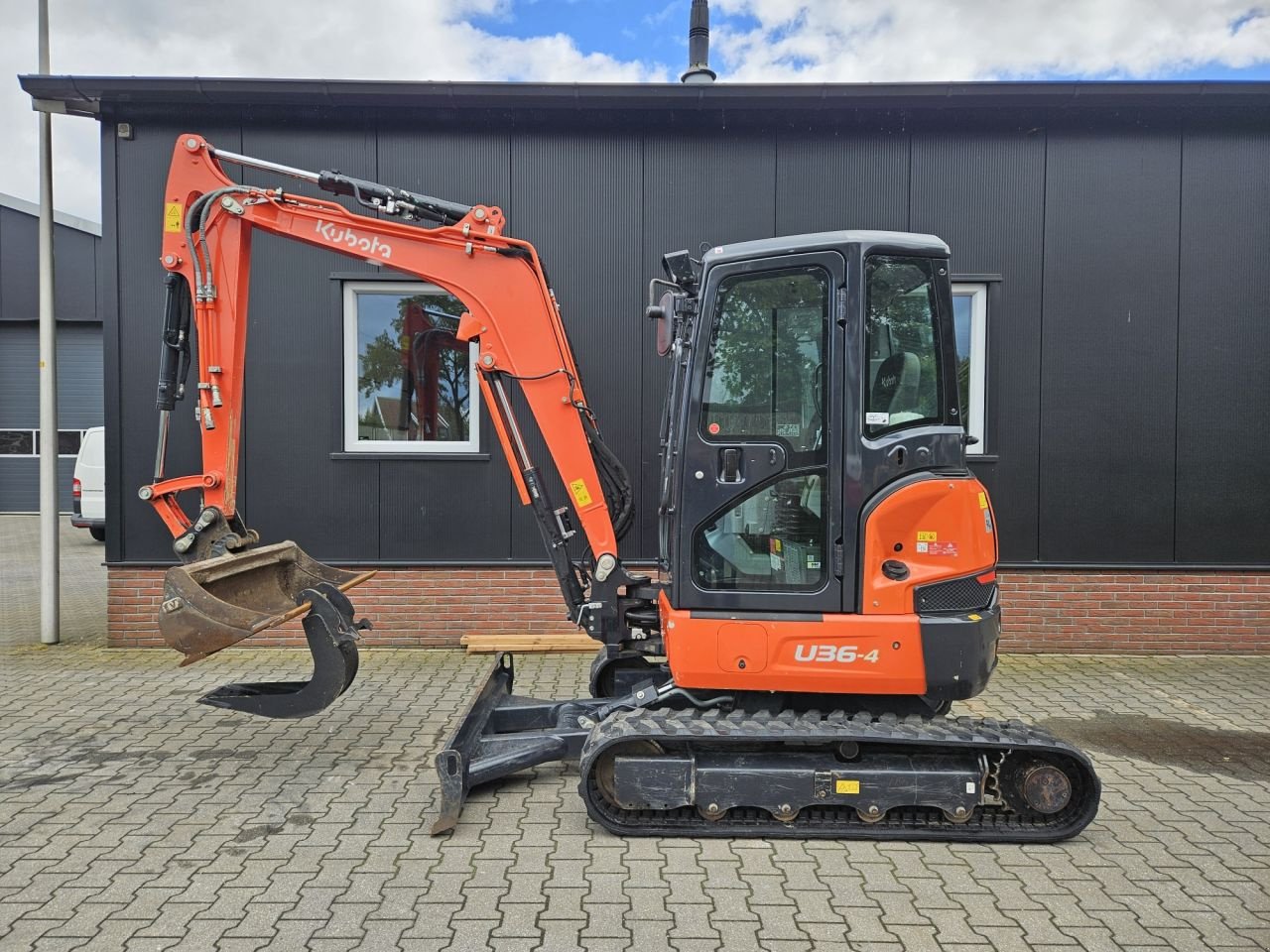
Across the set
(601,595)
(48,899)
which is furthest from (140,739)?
(601,595)

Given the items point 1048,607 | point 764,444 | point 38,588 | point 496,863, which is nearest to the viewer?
point 496,863

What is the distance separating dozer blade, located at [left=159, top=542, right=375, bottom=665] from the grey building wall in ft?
56.7

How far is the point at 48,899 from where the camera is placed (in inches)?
129

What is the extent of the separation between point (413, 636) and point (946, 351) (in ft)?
17.5

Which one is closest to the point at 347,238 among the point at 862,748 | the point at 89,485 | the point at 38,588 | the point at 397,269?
the point at 397,269

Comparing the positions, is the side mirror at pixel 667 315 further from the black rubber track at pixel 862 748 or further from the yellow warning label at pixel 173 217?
the yellow warning label at pixel 173 217

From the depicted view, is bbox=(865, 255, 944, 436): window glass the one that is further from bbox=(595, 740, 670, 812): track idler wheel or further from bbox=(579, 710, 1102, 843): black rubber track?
bbox=(595, 740, 670, 812): track idler wheel

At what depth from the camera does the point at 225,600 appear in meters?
4.70

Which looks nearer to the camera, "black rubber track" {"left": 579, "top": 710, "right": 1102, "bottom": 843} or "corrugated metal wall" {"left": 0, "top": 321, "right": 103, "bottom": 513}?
"black rubber track" {"left": 579, "top": 710, "right": 1102, "bottom": 843}

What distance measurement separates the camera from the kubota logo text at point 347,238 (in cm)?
479

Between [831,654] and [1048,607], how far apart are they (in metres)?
4.57

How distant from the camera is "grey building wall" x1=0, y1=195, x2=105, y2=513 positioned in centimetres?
1912

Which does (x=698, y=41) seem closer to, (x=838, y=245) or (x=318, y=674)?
(x=838, y=245)

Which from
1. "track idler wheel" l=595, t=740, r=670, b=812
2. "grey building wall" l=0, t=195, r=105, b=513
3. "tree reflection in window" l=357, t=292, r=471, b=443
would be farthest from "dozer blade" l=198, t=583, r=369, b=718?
"grey building wall" l=0, t=195, r=105, b=513
